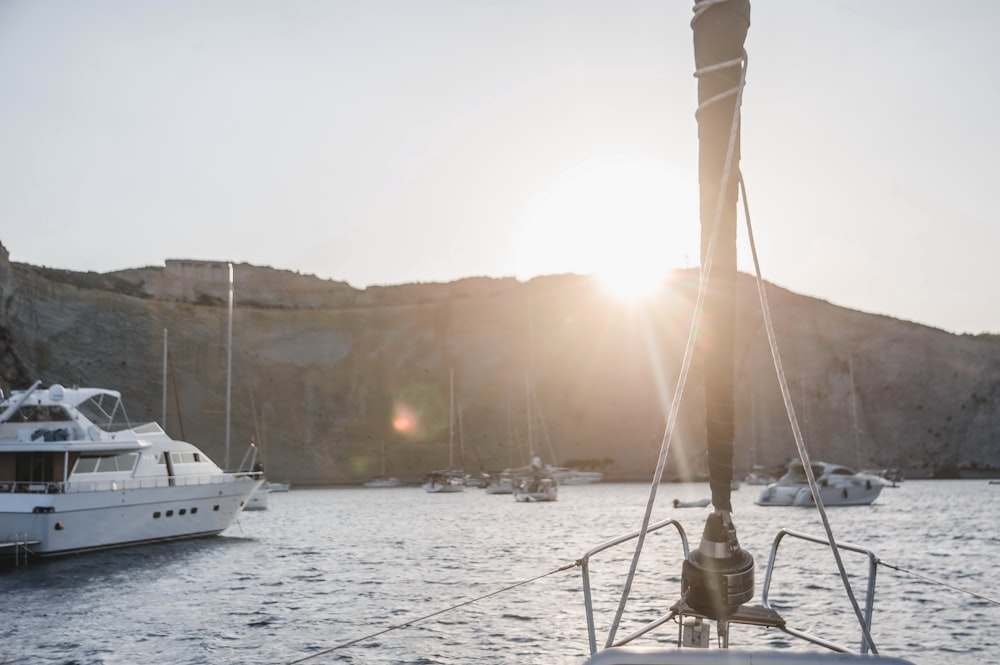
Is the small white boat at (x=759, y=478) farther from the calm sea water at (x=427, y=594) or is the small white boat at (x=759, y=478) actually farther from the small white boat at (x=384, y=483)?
the calm sea water at (x=427, y=594)

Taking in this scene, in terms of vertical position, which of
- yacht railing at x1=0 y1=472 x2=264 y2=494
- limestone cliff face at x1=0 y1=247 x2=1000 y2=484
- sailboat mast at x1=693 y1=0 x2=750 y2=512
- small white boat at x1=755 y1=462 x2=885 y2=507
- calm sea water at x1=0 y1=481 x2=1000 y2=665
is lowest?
calm sea water at x1=0 y1=481 x2=1000 y2=665

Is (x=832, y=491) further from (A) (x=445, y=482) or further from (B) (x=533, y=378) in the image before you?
(B) (x=533, y=378)

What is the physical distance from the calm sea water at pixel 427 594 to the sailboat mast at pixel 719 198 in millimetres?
3798

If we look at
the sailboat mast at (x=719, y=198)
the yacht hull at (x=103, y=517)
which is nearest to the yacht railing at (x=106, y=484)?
the yacht hull at (x=103, y=517)

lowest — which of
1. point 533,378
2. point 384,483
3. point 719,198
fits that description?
point 384,483

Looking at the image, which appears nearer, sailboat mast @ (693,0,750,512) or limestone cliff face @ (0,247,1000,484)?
sailboat mast @ (693,0,750,512)

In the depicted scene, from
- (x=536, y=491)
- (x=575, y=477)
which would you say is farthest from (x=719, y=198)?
(x=575, y=477)

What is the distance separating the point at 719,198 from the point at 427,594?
20350 millimetres

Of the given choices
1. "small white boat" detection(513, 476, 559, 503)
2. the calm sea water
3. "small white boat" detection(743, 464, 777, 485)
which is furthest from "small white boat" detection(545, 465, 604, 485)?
the calm sea water

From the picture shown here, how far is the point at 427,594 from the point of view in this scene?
2497cm

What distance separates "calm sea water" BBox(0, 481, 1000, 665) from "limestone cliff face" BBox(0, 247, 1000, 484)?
188 feet

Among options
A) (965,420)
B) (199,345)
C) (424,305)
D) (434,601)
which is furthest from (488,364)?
(434,601)

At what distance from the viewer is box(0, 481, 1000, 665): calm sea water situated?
58.9 ft

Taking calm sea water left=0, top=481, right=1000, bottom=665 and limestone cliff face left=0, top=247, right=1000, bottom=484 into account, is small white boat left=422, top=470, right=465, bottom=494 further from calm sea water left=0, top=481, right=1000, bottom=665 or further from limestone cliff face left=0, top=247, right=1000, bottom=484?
calm sea water left=0, top=481, right=1000, bottom=665
